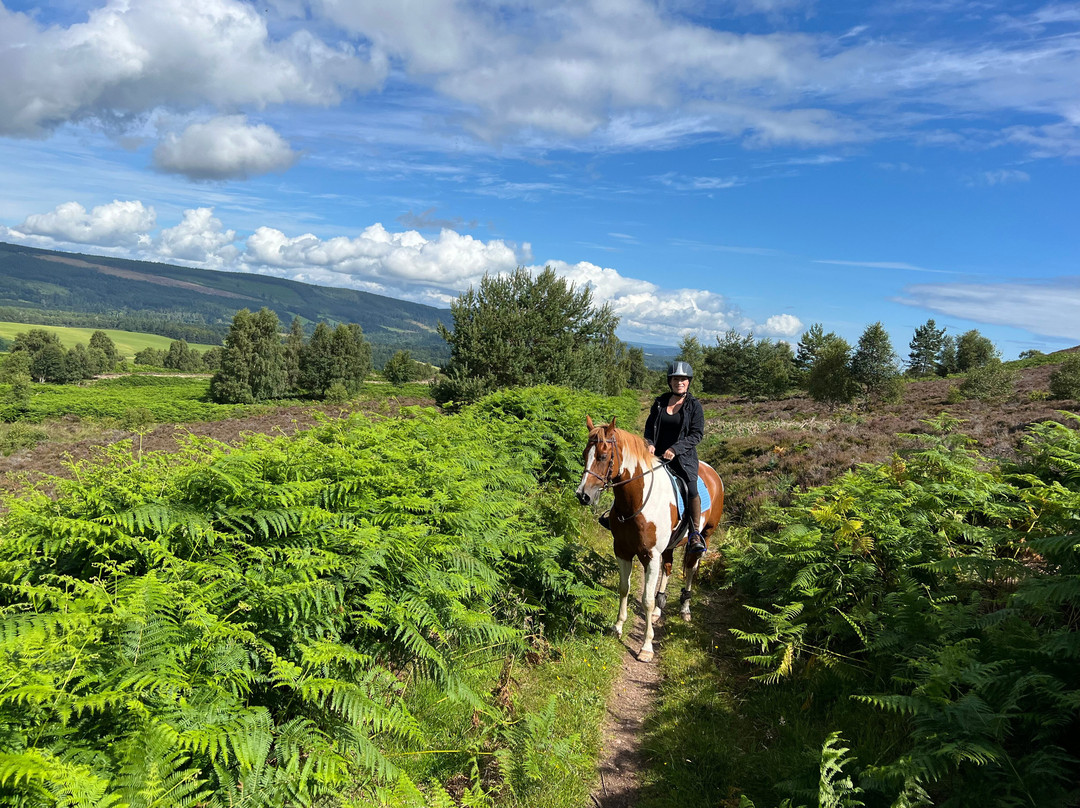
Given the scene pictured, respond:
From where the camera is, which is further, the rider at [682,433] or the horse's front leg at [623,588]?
the rider at [682,433]

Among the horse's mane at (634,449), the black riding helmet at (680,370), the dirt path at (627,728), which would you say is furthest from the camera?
the black riding helmet at (680,370)

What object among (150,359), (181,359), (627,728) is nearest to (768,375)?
(627,728)

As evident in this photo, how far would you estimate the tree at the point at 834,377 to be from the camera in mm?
34250

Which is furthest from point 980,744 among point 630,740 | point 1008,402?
point 1008,402

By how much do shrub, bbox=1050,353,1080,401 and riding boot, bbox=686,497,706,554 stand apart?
26447mm

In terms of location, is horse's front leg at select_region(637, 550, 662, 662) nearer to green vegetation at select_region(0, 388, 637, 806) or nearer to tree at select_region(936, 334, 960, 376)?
green vegetation at select_region(0, 388, 637, 806)

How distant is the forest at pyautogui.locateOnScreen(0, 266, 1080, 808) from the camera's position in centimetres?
264

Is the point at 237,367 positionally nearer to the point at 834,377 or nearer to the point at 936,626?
the point at 834,377

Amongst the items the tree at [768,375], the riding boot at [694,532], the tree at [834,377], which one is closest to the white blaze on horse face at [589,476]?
the riding boot at [694,532]

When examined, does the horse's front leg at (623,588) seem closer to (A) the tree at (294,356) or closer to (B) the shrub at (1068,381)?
(B) the shrub at (1068,381)

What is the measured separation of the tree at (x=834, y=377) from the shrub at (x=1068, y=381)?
31.3ft

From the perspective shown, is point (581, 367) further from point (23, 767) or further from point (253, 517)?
point (23, 767)

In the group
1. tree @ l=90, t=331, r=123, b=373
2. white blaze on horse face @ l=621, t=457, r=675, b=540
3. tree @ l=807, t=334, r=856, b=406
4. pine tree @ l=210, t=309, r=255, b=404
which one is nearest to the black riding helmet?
white blaze on horse face @ l=621, t=457, r=675, b=540

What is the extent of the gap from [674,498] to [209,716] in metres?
6.37
